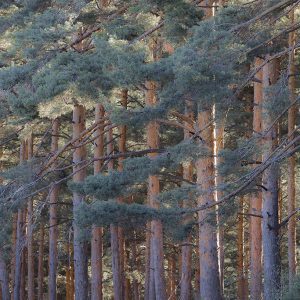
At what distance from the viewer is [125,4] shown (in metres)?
15.0

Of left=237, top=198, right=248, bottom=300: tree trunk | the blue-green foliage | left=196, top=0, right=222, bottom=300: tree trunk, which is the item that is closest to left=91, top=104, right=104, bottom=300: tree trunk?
the blue-green foliage

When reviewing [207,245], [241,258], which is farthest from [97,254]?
[241,258]

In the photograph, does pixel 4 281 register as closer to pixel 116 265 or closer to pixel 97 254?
pixel 116 265

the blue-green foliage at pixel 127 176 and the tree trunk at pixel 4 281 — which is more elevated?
the blue-green foliage at pixel 127 176

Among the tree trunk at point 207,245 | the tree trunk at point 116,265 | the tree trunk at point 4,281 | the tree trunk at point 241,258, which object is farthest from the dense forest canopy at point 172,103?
the tree trunk at point 4,281

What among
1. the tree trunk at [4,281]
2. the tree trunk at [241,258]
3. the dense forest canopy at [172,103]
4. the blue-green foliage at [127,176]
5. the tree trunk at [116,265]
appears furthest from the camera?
the tree trunk at [4,281]

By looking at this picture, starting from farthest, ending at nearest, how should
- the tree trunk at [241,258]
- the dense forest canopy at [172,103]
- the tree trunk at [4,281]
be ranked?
the tree trunk at [4,281] → the tree trunk at [241,258] → the dense forest canopy at [172,103]

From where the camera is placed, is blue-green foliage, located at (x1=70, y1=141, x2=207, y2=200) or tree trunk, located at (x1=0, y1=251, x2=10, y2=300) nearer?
blue-green foliage, located at (x1=70, y1=141, x2=207, y2=200)

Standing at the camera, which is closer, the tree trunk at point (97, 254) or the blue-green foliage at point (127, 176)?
the blue-green foliage at point (127, 176)

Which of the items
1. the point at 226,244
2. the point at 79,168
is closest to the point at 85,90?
the point at 79,168

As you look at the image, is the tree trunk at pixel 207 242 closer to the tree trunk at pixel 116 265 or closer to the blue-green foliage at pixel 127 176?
the blue-green foliage at pixel 127 176

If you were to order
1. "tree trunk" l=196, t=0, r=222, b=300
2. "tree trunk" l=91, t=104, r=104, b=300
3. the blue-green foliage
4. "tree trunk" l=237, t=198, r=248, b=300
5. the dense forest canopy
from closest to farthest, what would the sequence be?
the dense forest canopy, the blue-green foliage, "tree trunk" l=196, t=0, r=222, b=300, "tree trunk" l=91, t=104, r=104, b=300, "tree trunk" l=237, t=198, r=248, b=300

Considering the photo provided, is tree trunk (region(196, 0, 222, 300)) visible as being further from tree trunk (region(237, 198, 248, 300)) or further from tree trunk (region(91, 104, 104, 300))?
tree trunk (region(237, 198, 248, 300))

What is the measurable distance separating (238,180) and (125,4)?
20.1 ft
